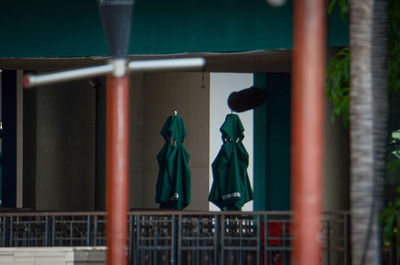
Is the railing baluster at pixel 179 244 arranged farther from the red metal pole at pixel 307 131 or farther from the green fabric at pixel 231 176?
the red metal pole at pixel 307 131

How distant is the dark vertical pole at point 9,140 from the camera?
41.9 ft

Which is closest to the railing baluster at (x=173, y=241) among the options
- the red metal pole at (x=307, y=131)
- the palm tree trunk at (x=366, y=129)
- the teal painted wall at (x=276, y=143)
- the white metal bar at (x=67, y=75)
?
the palm tree trunk at (x=366, y=129)

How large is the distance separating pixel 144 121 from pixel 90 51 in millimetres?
5479

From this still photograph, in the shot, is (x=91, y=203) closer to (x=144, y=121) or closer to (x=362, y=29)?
(x=144, y=121)

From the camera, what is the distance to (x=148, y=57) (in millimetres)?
8242

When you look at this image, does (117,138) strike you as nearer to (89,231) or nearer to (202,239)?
(202,239)

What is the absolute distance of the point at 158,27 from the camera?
804cm

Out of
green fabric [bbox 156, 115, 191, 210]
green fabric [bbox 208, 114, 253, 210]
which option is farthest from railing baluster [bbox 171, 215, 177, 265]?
green fabric [bbox 156, 115, 191, 210]

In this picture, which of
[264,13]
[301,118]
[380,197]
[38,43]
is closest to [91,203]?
[38,43]

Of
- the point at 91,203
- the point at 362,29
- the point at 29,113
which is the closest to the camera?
the point at 362,29

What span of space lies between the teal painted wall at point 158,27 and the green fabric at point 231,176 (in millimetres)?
1639

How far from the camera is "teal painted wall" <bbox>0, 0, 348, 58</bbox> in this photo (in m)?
7.80

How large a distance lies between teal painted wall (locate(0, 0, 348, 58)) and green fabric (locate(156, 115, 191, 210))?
173 cm

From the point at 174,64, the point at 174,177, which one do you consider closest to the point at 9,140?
the point at 174,177
